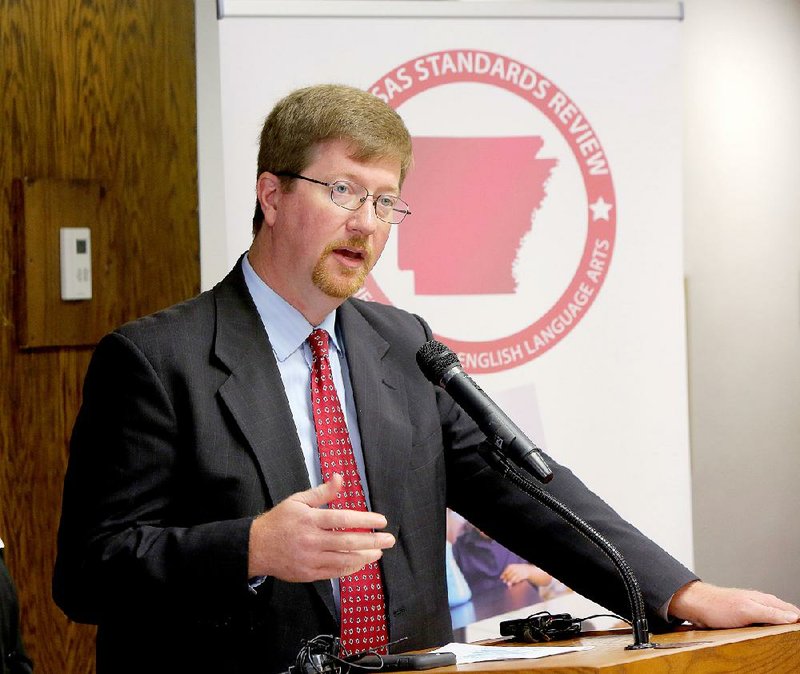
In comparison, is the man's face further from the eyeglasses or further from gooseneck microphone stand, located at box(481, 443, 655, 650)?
gooseneck microphone stand, located at box(481, 443, 655, 650)

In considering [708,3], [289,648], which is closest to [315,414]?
[289,648]

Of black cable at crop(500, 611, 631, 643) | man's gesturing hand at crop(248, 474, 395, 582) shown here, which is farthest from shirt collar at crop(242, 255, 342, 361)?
black cable at crop(500, 611, 631, 643)

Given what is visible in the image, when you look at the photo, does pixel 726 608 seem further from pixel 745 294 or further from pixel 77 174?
pixel 745 294

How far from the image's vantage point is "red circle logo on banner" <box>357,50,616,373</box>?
9.30 ft

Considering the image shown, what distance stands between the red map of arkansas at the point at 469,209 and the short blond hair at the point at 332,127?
794 mm

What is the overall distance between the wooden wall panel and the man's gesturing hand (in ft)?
6.07

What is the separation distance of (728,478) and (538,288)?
1.66 meters

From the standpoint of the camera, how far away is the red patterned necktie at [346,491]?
1810 mm

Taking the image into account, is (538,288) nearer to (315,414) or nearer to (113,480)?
(315,414)

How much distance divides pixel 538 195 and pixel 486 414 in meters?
1.43

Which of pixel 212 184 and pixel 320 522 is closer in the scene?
pixel 320 522

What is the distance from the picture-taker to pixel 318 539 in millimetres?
1426

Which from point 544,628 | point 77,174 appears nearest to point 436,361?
point 544,628

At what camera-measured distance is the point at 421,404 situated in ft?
6.77
